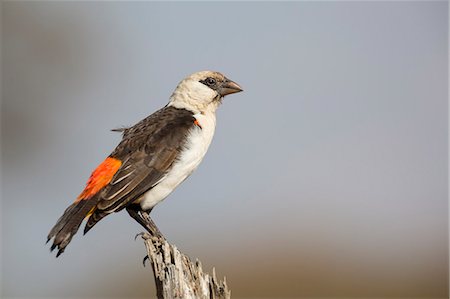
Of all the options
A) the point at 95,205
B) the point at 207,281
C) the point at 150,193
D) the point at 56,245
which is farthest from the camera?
the point at 150,193

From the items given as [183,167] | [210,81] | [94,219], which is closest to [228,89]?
[210,81]

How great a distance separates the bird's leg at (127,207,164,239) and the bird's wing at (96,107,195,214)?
43 centimetres

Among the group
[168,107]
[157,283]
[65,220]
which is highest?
[168,107]

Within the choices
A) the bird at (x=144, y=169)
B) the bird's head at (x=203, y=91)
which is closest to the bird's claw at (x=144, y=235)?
the bird at (x=144, y=169)

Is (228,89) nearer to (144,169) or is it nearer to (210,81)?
(210,81)

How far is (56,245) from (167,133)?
1.62 metres

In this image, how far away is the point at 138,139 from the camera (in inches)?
243

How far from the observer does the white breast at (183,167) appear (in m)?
6.05

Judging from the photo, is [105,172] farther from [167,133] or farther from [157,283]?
[157,283]

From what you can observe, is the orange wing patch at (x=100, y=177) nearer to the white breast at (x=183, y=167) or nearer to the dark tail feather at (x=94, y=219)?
the dark tail feather at (x=94, y=219)

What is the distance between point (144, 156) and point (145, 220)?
733mm

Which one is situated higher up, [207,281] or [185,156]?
[185,156]

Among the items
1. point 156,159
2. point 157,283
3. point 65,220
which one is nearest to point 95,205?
point 65,220

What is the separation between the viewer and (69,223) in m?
5.39
